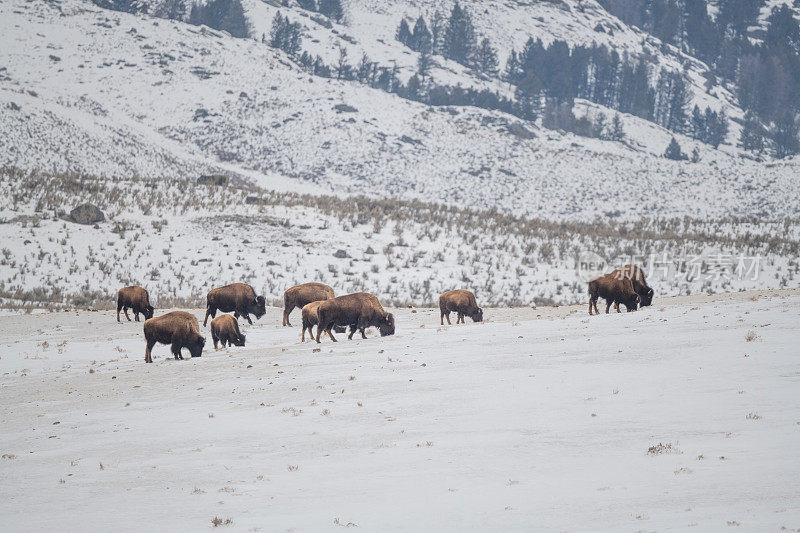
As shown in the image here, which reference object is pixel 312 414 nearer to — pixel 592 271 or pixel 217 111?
pixel 592 271

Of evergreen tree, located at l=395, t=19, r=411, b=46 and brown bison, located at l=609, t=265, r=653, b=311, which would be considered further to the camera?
evergreen tree, located at l=395, t=19, r=411, b=46

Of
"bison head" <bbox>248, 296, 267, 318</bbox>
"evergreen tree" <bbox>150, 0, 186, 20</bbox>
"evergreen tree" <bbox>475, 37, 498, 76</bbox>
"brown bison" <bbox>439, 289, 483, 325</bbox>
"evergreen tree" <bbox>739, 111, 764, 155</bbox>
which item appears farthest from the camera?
"evergreen tree" <bbox>475, 37, 498, 76</bbox>

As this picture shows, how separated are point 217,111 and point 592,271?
6558 centimetres

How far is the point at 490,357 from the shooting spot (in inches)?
558

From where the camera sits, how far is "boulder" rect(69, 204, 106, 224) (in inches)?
1550

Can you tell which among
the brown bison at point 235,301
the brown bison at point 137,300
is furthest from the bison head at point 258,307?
the brown bison at point 137,300

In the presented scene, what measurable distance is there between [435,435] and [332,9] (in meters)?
149

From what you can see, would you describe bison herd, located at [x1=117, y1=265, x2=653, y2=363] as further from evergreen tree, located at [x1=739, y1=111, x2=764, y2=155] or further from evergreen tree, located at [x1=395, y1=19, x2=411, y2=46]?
evergreen tree, located at [x1=395, y1=19, x2=411, y2=46]

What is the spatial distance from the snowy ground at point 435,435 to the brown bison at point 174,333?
24.9 inches

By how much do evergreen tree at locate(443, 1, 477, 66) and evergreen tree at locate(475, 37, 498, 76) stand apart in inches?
71.8

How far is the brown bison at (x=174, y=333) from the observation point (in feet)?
55.1

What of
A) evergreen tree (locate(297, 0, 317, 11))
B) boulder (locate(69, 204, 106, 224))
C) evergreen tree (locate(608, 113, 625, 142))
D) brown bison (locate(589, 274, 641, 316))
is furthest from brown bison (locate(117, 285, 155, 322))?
evergreen tree (locate(297, 0, 317, 11))

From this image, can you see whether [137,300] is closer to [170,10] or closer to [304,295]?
[304,295]

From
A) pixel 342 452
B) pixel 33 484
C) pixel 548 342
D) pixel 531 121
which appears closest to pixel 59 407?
pixel 33 484
